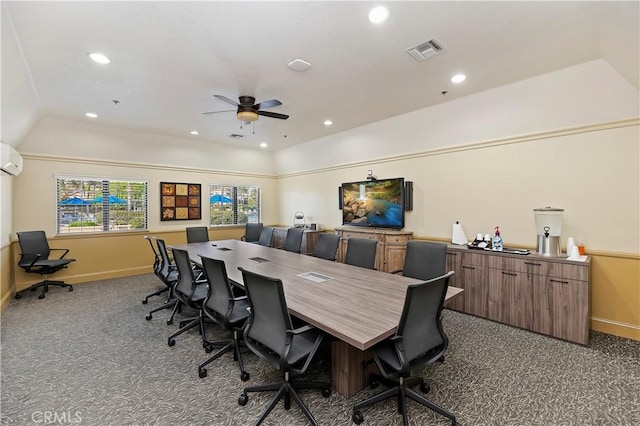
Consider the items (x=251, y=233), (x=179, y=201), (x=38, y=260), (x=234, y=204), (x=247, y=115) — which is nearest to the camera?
(x=247, y=115)

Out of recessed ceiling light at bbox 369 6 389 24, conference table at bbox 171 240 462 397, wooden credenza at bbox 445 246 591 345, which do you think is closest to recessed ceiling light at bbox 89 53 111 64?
conference table at bbox 171 240 462 397

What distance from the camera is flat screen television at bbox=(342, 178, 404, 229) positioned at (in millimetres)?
5078

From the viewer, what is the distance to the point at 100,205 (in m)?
5.73

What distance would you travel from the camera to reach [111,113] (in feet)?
15.9

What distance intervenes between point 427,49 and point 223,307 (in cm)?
335

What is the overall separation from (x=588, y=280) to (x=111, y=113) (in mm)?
Result: 7348

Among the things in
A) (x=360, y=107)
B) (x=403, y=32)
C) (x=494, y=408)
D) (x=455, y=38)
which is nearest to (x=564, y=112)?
(x=455, y=38)

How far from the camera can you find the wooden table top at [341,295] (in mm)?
1744

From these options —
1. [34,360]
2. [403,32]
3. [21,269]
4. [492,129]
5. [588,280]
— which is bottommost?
[34,360]

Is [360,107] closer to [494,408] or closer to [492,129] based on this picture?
[492,129]

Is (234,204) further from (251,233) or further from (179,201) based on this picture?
(179,201)

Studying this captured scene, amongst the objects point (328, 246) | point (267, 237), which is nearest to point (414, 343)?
point (328, 246)

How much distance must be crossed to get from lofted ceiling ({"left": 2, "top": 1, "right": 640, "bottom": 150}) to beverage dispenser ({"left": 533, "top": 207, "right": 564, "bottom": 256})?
1566mm

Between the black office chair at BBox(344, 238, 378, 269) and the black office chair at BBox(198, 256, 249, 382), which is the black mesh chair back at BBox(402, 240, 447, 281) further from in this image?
the black office chair at BBox(198, 256, 249, 382)
